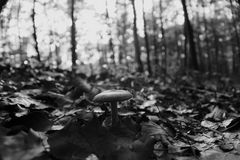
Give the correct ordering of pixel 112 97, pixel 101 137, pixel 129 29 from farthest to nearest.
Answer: pixel 129 29 < pixel 112 97 < pixel 101 137

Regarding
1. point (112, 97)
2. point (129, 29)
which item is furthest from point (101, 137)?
point (129, 29)

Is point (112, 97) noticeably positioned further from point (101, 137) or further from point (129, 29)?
point (129, 29)

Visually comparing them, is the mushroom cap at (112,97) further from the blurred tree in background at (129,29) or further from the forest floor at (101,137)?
the blurred tree in background at (129,29)

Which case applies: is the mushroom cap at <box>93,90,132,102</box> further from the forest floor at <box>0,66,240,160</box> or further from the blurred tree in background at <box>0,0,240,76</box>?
the blurred tree in background at <box>0,0,240,76</box>

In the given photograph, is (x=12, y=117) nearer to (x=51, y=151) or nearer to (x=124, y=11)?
(x=51, y=151)

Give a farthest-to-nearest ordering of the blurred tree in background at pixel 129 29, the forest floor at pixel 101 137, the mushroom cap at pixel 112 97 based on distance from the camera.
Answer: the blurred tree in background at pixel 129 29, the mushroom cap at pixel 112 97, the forest floor at pixel 101 137

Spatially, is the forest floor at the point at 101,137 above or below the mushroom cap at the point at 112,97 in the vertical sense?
below

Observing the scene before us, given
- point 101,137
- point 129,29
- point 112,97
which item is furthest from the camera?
point 129,29

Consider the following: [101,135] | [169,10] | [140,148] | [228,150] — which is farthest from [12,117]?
[169,10]

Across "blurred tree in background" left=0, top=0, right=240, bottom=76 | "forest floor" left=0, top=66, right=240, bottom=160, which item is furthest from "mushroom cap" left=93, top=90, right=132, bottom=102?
"blurred tree in background" left=0, top=0, right=240, bottom=76

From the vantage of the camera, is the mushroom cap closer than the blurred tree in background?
Yes

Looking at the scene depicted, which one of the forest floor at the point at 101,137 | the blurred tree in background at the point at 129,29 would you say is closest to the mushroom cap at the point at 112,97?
the forest floor at the point at 101,137
